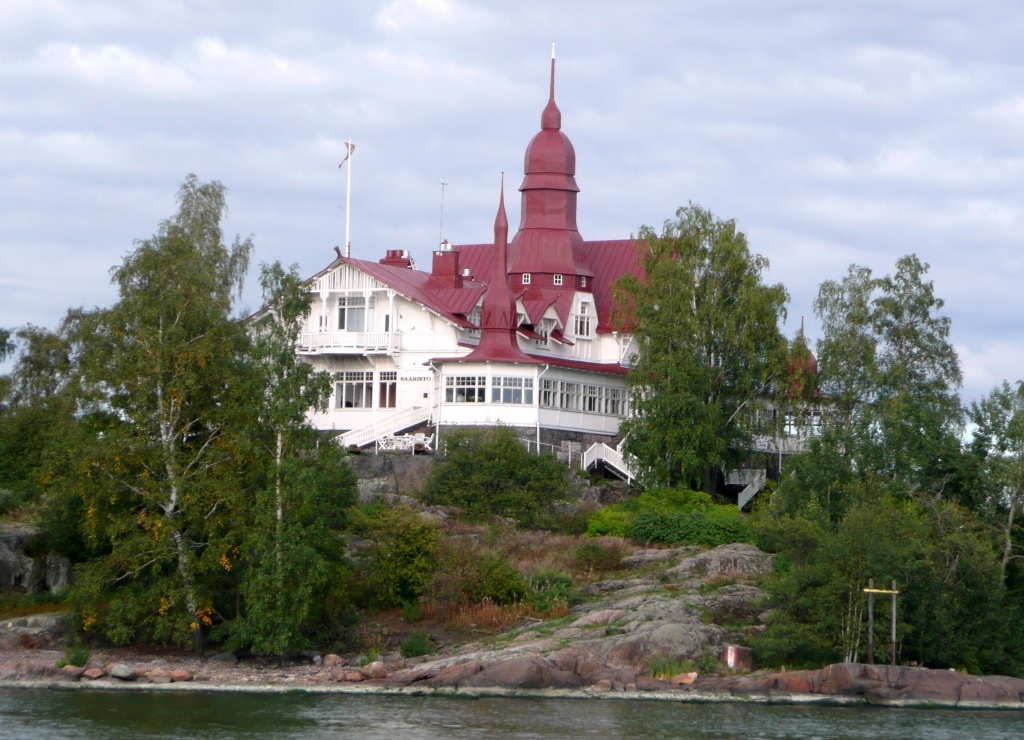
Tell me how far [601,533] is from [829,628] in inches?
472

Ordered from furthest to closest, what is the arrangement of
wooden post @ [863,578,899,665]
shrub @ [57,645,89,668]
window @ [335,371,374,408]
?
window @ [335,371,374,408], shrub @ [57,645,89,668], wooden post @ [863,578,899,665]

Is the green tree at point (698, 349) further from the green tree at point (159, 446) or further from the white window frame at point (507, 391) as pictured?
the green tree at point (159, 446)

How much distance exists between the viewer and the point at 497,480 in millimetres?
54625

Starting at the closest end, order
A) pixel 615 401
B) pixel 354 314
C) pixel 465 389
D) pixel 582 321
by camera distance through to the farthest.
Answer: pixel 465 389, pixel 354 314, pixel 615 401, pixel 582 321

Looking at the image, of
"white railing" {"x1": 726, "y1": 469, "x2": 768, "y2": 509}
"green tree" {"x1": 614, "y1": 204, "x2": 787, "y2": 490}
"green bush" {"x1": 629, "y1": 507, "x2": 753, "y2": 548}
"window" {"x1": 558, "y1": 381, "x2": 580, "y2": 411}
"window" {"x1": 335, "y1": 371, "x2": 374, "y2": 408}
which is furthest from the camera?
"window" {"x1": 335, "y1": 371, "x2": 374, "y2": 408}

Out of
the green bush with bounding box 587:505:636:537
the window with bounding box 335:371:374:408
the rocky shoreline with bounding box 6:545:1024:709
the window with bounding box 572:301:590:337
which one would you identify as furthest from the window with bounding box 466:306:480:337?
the rocky shoreline with bounding box 6:545:1024:709

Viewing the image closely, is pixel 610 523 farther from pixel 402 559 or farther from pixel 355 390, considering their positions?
→ pixel 355 390

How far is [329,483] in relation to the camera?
151 feet

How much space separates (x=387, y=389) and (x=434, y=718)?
26.4 meters

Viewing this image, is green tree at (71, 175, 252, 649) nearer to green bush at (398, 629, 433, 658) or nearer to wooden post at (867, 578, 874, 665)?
green bush at (398, 629, 433, 658)

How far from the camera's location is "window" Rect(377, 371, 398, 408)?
207 feet

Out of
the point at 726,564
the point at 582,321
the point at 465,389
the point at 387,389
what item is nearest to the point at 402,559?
the point at 726,564

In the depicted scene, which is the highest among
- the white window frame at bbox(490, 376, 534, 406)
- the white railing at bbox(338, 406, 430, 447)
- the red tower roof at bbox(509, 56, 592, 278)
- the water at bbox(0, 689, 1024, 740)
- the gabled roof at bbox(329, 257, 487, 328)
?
the red tower roof at bbox(509, 56, 592, 278)

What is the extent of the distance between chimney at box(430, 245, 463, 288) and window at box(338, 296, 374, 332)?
354 centimetres
